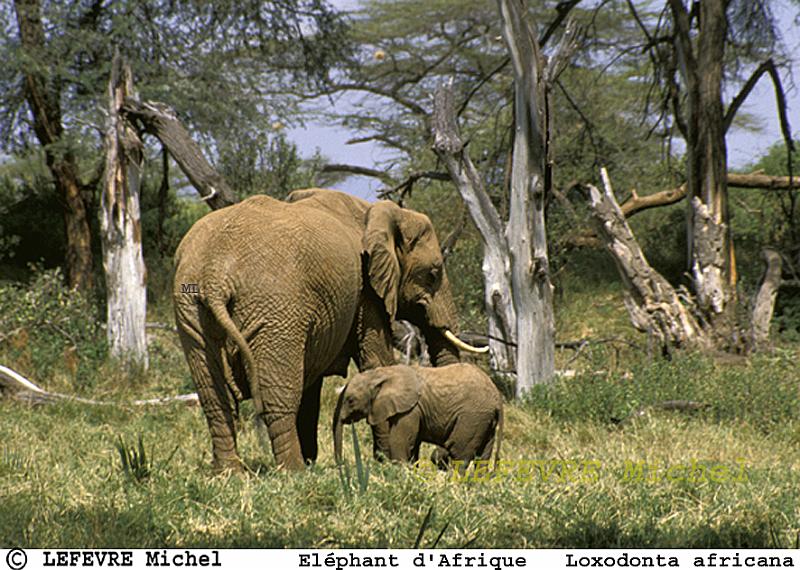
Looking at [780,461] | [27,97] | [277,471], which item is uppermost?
[27,97]

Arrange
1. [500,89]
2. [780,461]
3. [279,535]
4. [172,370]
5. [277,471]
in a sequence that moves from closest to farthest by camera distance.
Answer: [279,535], [277,471], [780,461], [172,370], [500,89]

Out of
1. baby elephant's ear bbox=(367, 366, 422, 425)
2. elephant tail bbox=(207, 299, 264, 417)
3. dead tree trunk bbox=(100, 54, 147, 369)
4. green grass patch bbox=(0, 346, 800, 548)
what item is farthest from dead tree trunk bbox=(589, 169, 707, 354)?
elephant tail bbox=(207, 299, 264, 417)

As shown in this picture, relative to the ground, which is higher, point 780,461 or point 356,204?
point 356,204

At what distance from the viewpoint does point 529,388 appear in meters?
8.94

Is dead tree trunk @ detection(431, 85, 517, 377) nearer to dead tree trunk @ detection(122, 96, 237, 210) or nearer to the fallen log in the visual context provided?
dead tree trunk @ detection(122, 96, 237, 210)

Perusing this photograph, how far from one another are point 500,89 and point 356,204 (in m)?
18.6

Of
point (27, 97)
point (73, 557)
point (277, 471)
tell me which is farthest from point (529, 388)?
point (27, 97)

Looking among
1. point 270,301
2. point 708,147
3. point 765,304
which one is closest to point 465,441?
point 270,301

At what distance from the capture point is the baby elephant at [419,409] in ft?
17.0

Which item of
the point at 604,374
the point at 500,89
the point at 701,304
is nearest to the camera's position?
the point at 604,374

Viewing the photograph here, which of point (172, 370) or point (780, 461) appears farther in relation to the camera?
point (172, 370)

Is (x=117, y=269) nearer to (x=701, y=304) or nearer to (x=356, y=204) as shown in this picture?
(x=356, y=204)

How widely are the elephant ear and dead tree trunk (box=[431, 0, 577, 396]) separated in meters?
3.41

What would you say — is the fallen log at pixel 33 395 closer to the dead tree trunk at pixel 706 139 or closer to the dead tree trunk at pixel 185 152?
the dead tree trunk at pixel 185 152
